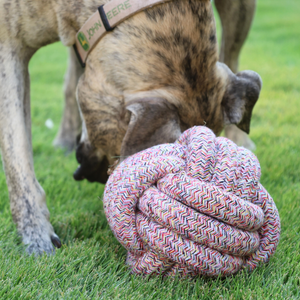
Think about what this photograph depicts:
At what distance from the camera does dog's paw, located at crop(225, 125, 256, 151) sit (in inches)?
144

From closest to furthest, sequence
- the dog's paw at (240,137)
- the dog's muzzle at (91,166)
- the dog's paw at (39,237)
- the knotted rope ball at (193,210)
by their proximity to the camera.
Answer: the knotted rope ball at (193,210)
the dog's paw at (39,237)
the dog's muzzle at (91,166)
the dog's paw at (240,137)

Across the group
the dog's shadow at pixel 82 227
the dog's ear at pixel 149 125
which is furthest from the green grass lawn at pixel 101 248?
the dog's ear at pixel 149 125

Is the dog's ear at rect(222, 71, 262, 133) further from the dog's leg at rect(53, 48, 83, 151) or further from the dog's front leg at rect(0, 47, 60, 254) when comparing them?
the dog's leg at rect(53, 48, 83, 151)

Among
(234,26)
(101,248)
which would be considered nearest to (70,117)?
(234,26)

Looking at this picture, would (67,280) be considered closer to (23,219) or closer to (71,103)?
(23,219)

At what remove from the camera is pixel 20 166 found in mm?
2123

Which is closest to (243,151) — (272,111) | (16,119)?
(16,119)

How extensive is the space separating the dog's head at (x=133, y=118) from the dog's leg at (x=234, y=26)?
1188 millimetres

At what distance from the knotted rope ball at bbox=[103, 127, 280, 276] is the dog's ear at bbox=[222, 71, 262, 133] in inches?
22.5

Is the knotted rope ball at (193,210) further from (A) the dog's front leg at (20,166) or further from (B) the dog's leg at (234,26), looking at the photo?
(B) the dog's leg at (234,26)

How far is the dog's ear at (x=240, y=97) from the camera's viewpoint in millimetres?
2193

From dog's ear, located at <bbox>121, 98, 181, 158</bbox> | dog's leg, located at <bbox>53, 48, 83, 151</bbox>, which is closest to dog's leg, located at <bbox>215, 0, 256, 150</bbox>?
dog's leg, located at <bbox>53, 48, 83, 151</bbox>

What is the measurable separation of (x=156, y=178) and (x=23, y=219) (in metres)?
0.88

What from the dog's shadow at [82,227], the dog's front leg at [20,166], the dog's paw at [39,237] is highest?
the dog's front leg at [20,166]
